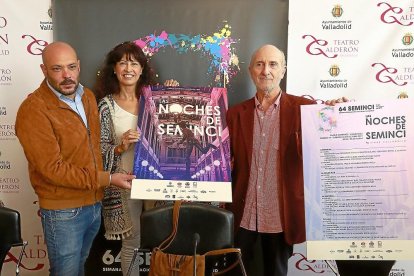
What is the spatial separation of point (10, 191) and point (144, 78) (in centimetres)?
135

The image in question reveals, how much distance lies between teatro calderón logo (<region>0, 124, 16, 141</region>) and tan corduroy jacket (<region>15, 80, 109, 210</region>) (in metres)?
0.88

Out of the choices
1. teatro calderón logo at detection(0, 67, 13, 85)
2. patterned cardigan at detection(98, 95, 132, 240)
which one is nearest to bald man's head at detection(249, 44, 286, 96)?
patterned cardigan at detection(98, 95, 132, 240)

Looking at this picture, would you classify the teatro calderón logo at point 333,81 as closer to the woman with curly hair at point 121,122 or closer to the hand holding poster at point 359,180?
the hand holding poster at point 359,180

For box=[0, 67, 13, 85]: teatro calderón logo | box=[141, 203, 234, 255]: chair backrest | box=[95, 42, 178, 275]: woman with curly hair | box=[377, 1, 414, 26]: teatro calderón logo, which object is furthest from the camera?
box=[0, 67, 13, 85]: teatro calderón logo

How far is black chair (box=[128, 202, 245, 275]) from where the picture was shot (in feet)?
6.02

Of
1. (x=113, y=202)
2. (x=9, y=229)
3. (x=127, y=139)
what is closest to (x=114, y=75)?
(x=127, y=139)

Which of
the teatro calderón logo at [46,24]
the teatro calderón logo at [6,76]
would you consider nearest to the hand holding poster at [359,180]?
the teatro calderón logo at [46,24]

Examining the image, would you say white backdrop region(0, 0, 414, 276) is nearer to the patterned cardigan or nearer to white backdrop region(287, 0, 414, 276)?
white backdrop region(287, 0, 414, 276)

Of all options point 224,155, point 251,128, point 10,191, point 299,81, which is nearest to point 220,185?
point 224,155

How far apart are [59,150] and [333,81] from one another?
1.77m

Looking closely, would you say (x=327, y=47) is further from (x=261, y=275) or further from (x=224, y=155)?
(x=261, y=275)

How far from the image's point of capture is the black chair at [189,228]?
183cm

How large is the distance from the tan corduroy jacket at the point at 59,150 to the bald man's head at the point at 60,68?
0.06 metres

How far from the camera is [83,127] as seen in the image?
1.99 meters
